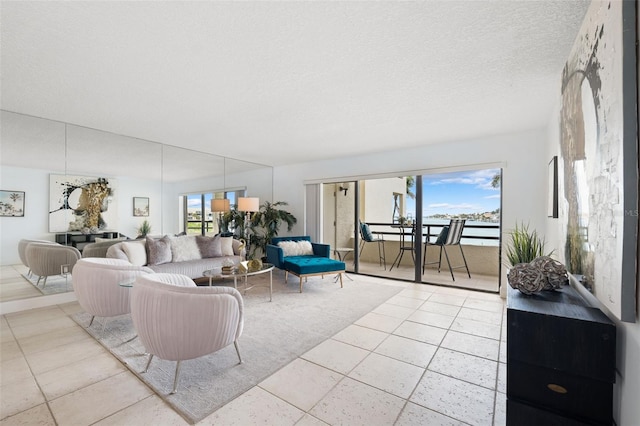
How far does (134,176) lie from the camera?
471 cm

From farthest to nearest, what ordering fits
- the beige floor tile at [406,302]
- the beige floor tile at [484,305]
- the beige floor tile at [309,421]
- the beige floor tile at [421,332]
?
the beige floor tile at [406,302], the beige floor tile at [484,305], the beige floor tile at [421,332], the beige floor tile at [309,421]

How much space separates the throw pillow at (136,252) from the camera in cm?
397

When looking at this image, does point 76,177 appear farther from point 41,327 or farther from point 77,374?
point 77,374

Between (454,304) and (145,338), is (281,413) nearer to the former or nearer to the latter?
(145,338)

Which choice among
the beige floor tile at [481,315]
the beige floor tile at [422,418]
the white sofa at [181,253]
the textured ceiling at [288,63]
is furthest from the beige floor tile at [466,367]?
the white sofa at [181,253]

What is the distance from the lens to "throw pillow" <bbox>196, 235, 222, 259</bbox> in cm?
495

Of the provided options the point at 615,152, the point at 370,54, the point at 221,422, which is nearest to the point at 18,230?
the point at 221,422

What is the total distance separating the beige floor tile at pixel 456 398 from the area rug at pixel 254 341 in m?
1.04

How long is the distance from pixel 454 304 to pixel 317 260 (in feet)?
7.18

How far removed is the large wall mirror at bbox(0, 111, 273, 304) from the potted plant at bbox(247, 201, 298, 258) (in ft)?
5.24

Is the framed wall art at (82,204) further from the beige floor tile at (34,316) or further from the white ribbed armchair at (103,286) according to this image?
the white ribbed armchair at (103,286)

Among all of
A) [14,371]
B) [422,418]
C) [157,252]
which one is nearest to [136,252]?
[157,252]

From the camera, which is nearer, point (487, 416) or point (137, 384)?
point (487, 416)

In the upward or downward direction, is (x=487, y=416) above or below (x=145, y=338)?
below
